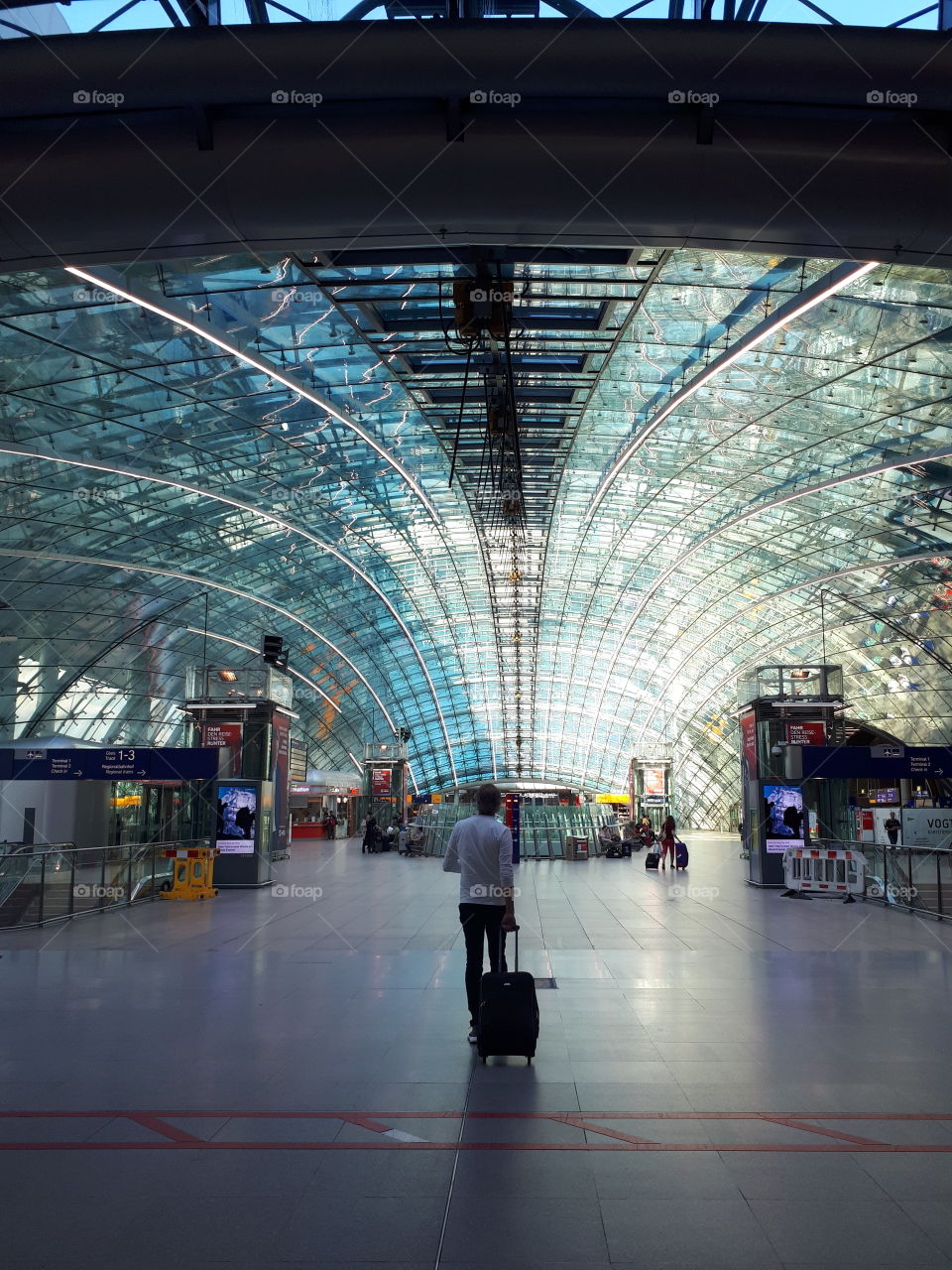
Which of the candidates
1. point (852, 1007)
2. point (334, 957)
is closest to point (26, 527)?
point (334, 957)

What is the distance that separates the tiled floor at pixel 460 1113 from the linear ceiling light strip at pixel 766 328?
10.4 meters

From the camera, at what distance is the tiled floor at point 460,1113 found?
172 inches

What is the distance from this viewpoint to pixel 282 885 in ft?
81.9

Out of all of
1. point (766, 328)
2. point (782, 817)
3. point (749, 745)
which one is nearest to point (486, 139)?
point (766, 328)

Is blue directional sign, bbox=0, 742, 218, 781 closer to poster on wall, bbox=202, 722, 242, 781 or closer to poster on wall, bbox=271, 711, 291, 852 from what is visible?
poster on wall, bbox=202, 722, 242, 781

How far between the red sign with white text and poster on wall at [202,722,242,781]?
14535mm

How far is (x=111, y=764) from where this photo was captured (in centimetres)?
2242

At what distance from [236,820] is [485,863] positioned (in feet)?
59.4

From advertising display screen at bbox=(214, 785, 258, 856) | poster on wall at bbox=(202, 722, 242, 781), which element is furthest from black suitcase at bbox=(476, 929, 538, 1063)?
poster on wall at bbox=(202, 722, 242, 781)

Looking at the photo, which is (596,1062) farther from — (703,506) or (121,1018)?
(703,506)

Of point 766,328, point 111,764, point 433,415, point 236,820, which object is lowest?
point 236,820

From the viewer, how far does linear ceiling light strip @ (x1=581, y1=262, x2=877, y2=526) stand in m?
20.7

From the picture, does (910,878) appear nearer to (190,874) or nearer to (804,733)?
(804,733)

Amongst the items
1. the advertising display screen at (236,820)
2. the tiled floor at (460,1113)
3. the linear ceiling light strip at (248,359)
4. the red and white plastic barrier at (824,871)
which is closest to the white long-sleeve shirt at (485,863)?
the tiled floor at (460,1113)
